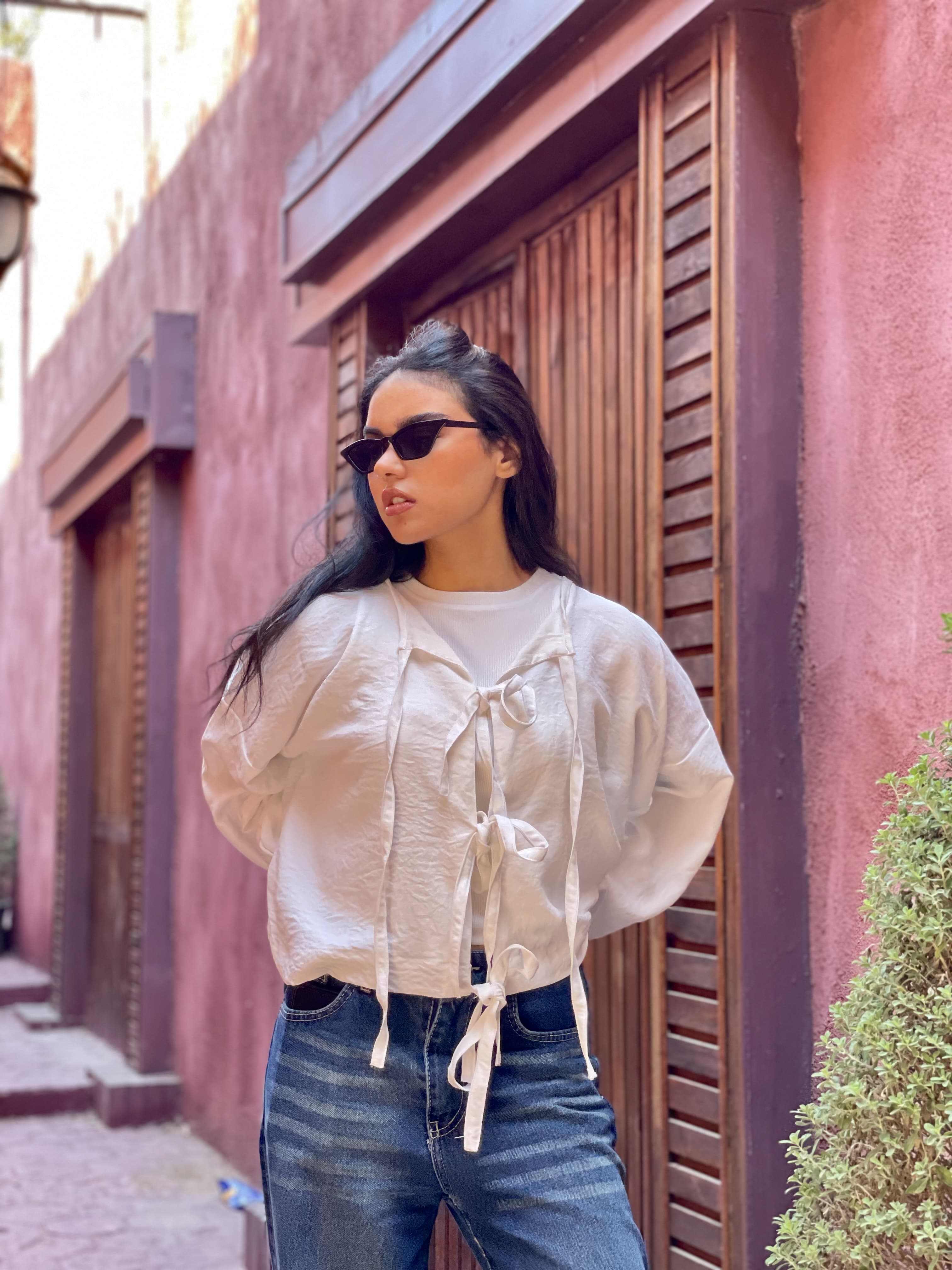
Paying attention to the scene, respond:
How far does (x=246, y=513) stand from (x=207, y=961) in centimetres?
197

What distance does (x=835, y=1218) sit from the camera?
1.91 meters

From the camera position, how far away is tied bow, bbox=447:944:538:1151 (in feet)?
6.15

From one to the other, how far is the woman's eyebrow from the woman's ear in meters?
0.12

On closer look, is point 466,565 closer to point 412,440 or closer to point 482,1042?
point 412,440

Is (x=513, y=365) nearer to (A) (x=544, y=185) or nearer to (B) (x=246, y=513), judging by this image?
(A) (x=544, y=185)

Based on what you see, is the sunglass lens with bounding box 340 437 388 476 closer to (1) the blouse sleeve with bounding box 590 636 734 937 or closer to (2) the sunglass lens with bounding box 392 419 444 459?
(2) the sunglass lens with bounding box 392 419 444 459

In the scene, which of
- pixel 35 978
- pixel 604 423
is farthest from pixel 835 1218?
pixel 35 978

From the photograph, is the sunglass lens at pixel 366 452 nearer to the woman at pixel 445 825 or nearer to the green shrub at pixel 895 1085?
the woman at pixel 445 825

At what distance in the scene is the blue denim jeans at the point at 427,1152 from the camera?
192 centimetres

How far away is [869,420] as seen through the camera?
8.66ft

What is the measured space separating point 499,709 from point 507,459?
40 cm

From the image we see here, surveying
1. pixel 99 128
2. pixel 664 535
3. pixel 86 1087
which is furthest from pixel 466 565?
pixel 99 128

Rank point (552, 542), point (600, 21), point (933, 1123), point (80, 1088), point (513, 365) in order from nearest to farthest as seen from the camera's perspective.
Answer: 1. point (933, 1123)
2. point (552, 542)
3. point (600, 21)
4. point (513, 365)
5. point (80, 1088)

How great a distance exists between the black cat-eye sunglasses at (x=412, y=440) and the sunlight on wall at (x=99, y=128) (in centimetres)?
502
